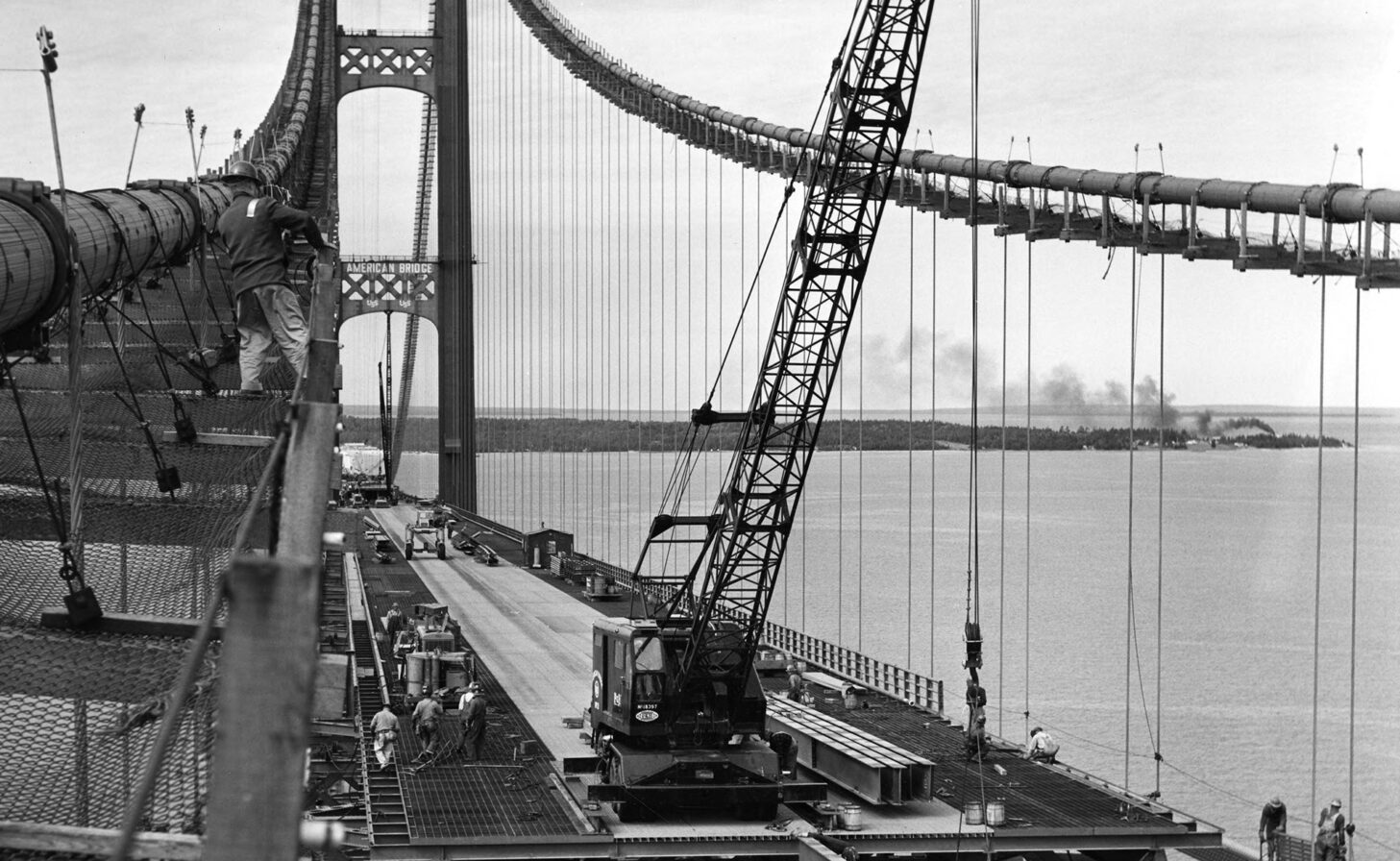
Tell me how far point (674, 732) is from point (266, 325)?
1289 cm

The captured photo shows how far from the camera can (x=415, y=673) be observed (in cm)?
3142

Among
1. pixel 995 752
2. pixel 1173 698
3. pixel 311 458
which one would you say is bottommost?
pixel 1173 698

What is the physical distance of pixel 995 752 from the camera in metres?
29.6

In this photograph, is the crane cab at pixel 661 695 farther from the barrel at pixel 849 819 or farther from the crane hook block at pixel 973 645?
the crane hook block at pixel 973 645

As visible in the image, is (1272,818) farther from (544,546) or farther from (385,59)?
(385,59)

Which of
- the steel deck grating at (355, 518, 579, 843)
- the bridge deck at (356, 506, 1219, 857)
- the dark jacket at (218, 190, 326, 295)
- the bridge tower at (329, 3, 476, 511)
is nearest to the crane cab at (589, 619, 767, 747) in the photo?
the bridge deck at (356, 506, 1219, 857)

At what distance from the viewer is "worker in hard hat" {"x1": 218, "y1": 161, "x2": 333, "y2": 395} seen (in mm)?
12922

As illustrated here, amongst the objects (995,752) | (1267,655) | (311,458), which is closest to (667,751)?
(995,752)

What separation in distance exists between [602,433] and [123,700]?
108 meters

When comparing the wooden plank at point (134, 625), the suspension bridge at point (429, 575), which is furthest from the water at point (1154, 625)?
the wooden plank at point (134, 625)

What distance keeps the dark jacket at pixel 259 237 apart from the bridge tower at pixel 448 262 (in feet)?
219

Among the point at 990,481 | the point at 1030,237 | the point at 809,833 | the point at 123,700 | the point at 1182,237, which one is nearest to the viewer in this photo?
the point at 123,700

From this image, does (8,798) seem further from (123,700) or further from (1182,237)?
(1182,237)

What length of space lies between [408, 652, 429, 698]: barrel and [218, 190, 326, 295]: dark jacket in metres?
19.0
